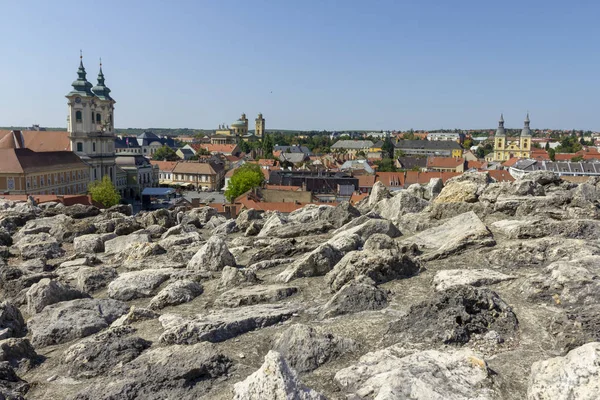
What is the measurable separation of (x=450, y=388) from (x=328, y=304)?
3138 millimetres

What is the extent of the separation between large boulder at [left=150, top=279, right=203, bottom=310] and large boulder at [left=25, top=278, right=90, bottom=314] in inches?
79.0

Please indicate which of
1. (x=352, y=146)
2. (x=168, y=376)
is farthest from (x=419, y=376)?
(x=352, y=146)

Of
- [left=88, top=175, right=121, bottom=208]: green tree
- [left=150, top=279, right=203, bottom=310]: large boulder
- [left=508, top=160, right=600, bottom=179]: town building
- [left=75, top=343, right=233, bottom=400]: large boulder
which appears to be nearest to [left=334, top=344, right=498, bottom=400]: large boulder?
[left=75, top=343, right=233, bottom=400]: large boulder

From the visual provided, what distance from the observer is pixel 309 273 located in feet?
33.6

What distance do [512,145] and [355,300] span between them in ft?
388

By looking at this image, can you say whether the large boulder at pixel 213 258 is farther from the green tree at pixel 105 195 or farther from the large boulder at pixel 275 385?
the green tree at pixel 105 195

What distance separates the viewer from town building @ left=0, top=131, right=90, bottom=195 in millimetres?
55500

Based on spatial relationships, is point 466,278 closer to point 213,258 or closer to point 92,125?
point 213,258

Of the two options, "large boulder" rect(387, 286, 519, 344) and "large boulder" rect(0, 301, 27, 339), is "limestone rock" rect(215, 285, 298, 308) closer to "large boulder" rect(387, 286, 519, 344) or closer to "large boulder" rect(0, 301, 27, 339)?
"large boulder" rect(387, 286, 519, 344)

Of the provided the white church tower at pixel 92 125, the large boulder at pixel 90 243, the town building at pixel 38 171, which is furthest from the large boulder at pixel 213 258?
the white church tower at pixel 92 125

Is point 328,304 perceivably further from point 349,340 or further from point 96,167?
point 96,167

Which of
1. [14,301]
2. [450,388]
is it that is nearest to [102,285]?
[14,301]

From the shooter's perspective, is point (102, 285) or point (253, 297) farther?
point (102, 285)

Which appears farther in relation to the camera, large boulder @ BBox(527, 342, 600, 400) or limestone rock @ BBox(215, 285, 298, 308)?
limestone rock @ BBox(215, 285, 298, 308)
